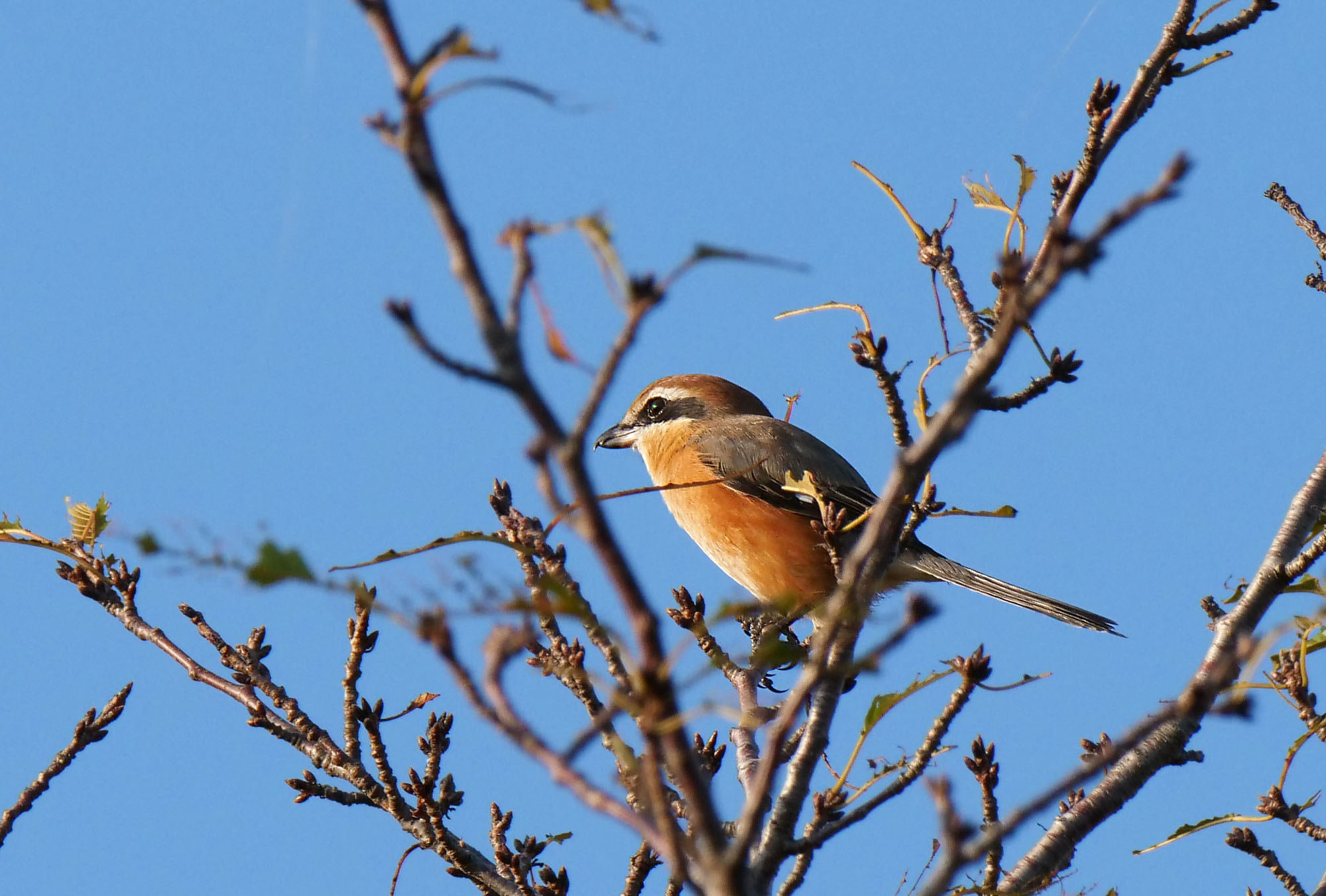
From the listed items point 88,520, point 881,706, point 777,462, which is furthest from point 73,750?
point 777,462

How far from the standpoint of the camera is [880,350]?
10.3 ft

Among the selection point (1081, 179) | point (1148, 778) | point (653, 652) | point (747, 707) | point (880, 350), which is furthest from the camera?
point (747, 707)

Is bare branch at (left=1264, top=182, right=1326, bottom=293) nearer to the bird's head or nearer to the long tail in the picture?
the long tail

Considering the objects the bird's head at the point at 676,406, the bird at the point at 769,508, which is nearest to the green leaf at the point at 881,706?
the bird at the point at 769,508

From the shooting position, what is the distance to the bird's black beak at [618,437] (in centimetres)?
878

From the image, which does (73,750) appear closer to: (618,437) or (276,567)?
(276,567)

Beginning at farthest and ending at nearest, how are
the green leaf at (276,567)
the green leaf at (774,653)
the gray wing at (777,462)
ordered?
1. the gray wing at (777,462)
2. the green leaf at (276,567)
3. the green leaf at (774,653)

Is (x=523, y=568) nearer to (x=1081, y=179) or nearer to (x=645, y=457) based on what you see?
(x=1081, y=179)

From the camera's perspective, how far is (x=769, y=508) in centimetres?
730

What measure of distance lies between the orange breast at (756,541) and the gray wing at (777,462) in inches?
3.6

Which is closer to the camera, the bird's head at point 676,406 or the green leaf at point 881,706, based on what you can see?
the green leaf at point 881,706

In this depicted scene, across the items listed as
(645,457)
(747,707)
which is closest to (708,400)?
(645,457)

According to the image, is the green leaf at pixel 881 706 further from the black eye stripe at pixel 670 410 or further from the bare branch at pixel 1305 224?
the black eye stripe at pixel 670 410

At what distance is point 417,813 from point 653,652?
2823 millimetres
